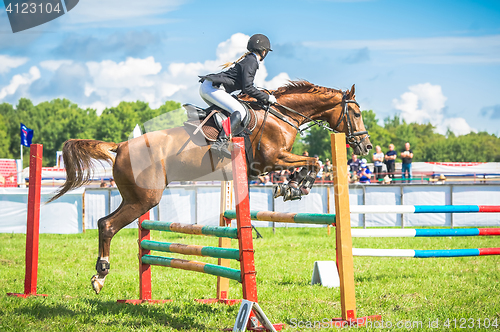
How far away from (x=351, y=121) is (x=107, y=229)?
10.7 ft

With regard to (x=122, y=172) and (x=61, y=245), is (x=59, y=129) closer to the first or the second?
(x=61, y=245)

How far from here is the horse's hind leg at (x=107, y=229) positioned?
459 cm

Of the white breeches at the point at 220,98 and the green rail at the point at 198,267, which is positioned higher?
the white breeches at the point at 220,98

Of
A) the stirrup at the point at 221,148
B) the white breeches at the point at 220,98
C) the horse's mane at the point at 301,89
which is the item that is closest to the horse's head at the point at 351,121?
the horse's mane at the point at 301,89

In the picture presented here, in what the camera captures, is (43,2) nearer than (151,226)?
No

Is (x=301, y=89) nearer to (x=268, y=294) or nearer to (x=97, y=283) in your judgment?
(x=268, y=294)

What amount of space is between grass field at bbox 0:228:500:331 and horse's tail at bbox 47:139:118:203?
4.51 ft

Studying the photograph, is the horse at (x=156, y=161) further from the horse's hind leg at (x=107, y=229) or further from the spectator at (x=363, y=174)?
the spectator at (x=363, y=174)

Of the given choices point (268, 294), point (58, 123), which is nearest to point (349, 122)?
point (268, 294)

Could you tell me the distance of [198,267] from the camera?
457 centimetres

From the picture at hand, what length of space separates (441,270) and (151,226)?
4606mm

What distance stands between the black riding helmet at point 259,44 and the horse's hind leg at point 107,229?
85.3 inches

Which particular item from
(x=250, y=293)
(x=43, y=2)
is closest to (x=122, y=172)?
(x=250, y=293)

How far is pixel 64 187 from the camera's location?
16.7 feet
